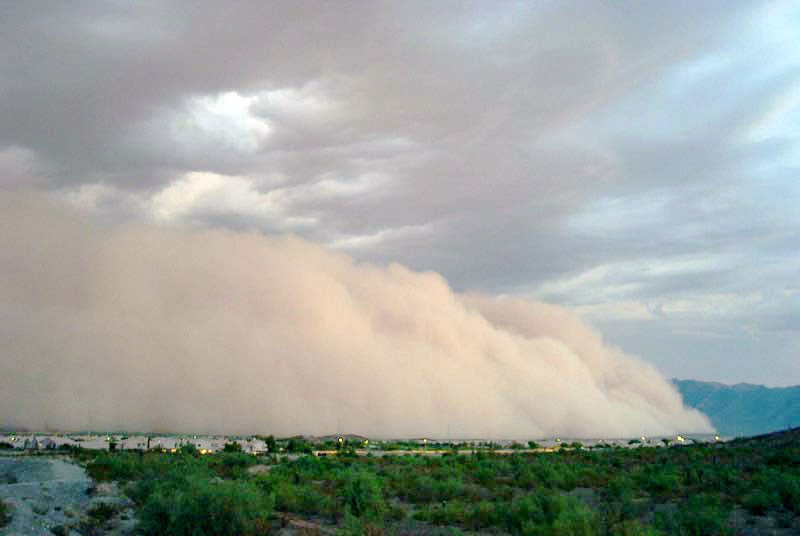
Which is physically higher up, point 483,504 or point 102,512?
point 483,504

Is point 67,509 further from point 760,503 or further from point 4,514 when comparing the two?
point 760,503

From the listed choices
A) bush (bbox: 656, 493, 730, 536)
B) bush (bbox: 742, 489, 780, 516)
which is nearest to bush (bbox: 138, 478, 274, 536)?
bush (bbox: 656, 493, 730, 536)

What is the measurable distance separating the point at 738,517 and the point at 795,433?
77451 millimetres

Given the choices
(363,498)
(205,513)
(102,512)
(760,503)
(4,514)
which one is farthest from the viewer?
(363,498)

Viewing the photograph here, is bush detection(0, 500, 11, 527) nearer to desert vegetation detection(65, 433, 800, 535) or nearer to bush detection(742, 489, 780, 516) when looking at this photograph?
desert vegetation detection(65, 433, 800, 535)

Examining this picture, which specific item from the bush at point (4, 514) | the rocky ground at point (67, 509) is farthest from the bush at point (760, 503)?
the bush at point (4, 514)

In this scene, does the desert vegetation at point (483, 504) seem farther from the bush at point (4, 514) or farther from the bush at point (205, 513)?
the bush at point (4, 514)

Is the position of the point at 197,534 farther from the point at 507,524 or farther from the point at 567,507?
the point at 567,507

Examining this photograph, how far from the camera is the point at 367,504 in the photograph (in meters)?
34.4

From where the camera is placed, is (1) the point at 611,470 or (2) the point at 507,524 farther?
(1) the point at 611,470

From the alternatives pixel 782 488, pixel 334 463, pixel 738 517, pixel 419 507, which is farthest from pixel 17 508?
pixel 334 463

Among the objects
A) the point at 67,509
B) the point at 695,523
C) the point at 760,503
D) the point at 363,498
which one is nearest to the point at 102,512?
the point at 67,509

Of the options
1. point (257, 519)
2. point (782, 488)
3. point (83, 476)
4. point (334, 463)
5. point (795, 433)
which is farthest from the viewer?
point (795, 433)

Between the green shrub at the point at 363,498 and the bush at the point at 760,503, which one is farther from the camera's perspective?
the green shrub at the point at 363,498
